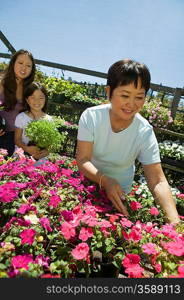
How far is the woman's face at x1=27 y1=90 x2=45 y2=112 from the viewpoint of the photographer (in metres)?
3.24

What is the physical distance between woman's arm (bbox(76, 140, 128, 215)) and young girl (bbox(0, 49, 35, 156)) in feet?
5.41

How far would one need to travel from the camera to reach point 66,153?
5.41m

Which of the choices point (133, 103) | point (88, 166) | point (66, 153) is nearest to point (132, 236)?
point (88, 166)

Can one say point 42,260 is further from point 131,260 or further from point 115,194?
point 115,194

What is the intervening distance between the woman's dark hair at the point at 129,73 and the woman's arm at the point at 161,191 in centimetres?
53

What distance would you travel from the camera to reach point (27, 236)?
1.04 metres

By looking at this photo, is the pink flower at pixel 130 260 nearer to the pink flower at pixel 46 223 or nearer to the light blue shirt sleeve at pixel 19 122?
the pink flower at pixel 46 223

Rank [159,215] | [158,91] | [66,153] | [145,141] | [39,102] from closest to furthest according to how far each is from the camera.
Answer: [159,215], [145,141], [39,102], [66,153], [158,91]

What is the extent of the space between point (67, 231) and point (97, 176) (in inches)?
23.5

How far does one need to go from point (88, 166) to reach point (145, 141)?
45 cm

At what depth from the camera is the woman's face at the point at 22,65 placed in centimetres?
340

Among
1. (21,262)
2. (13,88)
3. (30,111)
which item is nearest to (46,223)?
(21,262)

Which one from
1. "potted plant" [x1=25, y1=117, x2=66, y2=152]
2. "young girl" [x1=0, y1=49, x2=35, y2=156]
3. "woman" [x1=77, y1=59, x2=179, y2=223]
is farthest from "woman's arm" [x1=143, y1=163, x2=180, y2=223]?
"young girl" [x1=0, y1=49, x2=35, y2=156]

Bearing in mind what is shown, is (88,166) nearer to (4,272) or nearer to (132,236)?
(132,236)
